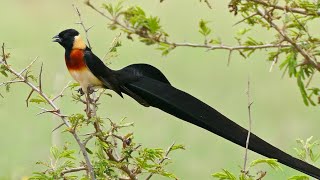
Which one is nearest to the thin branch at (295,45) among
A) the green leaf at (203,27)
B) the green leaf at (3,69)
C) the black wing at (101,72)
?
the green leaf at (203,27)

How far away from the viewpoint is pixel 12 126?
633 cm

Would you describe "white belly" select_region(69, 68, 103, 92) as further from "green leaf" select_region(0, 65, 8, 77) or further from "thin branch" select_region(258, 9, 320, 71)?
"thin branch" select_region(258, 9, 320, 71)

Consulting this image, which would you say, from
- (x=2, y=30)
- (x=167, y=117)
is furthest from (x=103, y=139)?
(x=2, y=30)

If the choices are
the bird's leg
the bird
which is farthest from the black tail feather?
the bird's leg

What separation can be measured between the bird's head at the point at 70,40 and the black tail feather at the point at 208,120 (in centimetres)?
22

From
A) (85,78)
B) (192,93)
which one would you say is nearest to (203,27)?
(85,78)

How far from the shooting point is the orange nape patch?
228 cm

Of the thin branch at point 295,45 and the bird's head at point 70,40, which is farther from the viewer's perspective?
the bird's head at point 70,40

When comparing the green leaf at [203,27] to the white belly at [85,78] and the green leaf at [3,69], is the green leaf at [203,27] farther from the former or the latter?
the green leaf at [3,69]

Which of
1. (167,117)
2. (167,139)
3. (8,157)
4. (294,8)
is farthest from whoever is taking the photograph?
(167,117)

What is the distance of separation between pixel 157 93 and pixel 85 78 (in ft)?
0.66

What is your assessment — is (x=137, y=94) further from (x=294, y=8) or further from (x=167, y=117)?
(x=167, y=117)

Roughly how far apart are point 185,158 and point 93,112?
3578 mm

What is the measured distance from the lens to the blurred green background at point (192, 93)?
5719 mm
